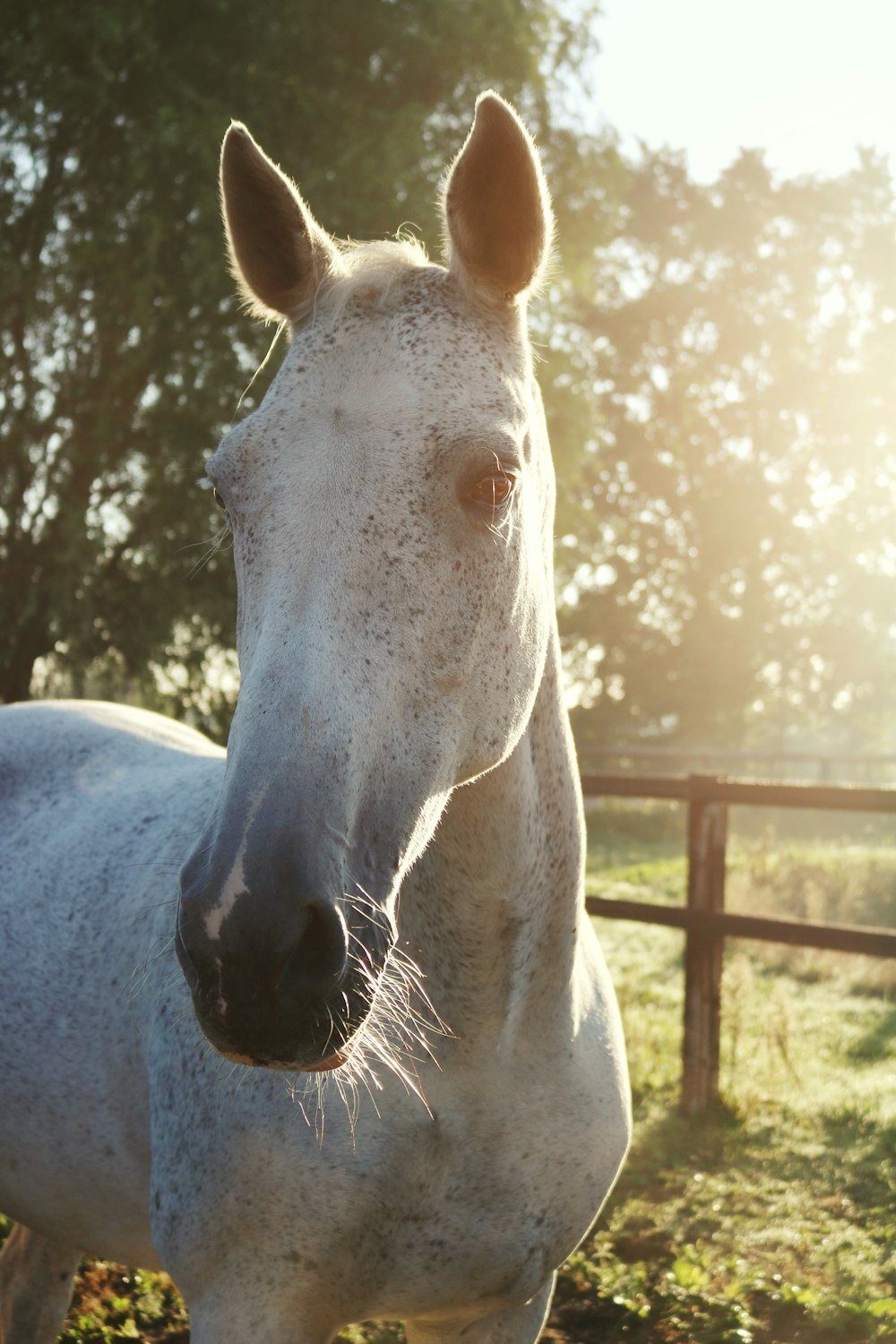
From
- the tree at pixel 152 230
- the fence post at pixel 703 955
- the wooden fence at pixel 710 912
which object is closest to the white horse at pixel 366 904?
the wooden fence at pixel 710 912

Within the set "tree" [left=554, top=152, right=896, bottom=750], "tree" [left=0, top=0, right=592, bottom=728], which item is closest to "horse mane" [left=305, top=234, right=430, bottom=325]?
"tree" [left=0, top=0, right=592, bottom=728]

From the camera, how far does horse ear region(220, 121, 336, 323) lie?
1.94 m

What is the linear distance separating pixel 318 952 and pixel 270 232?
1435 millimetres

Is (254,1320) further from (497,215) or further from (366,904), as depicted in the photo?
(497,215)

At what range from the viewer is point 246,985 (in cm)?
125

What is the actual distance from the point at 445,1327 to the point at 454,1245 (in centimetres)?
36

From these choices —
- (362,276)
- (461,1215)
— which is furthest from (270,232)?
(461,1215)

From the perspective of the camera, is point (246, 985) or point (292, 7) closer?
point (246, 985)

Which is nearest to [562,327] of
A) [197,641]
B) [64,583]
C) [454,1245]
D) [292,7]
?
[292,7]

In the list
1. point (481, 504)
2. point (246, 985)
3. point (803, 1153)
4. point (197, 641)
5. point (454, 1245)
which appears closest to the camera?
point (246, 985)

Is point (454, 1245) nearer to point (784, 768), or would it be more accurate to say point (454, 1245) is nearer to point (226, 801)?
point (226, 801)

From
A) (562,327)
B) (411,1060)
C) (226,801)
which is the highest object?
(562,327)

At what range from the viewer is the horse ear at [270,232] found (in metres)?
1.94

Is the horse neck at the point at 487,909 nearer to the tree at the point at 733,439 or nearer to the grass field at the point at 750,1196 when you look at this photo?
the grass field at the point at 750,1196
